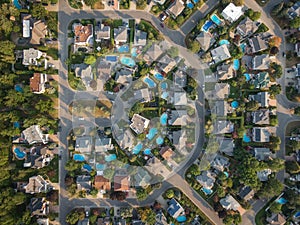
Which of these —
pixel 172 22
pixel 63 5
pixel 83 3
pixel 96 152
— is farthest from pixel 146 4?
pixel 96 152

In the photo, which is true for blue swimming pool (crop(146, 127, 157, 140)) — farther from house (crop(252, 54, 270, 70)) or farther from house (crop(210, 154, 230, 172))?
house (crop(252, 54, 270, 70))

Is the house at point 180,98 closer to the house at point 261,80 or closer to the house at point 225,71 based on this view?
the house at point 225,71

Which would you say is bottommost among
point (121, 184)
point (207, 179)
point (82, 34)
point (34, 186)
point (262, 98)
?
point (34, 186)

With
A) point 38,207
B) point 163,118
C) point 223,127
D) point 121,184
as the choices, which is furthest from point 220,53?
point 38,207

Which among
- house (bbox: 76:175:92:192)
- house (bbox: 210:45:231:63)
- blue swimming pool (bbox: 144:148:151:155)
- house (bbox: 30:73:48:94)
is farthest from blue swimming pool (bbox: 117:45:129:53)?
house (bbox: 76:175:92:192)

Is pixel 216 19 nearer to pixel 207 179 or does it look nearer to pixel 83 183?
pixel 207 179

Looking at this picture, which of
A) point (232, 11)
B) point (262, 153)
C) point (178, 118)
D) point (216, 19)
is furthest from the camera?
point (216, 19)
